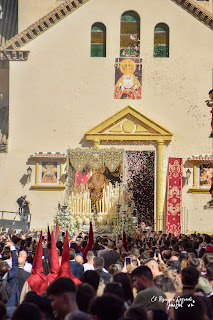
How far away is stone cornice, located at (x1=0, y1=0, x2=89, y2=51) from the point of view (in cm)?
3306

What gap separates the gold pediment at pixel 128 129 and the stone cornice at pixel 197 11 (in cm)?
536

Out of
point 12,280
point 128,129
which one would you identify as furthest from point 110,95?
point 12,280

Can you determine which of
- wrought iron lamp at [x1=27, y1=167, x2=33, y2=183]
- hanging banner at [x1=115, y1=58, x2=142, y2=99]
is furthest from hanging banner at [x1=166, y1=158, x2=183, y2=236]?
wrought iron lamp at [x1=27, y1=167, x2=33, y2=183]

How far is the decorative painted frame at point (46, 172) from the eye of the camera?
32.8 meters

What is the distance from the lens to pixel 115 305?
5.70 m

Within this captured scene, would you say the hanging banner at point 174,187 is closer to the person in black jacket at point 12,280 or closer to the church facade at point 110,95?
the church facade at point 110,95

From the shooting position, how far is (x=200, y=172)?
32.7 m

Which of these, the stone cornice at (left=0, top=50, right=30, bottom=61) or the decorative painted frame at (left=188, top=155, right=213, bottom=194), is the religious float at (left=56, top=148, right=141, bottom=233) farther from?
the stone cornice at (left=0, top=50, right=30, bottom=61)

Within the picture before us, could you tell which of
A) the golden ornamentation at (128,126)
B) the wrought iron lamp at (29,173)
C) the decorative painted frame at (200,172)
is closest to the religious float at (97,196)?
the wrought iron lamp at (29,173)

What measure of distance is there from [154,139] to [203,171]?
2.70m

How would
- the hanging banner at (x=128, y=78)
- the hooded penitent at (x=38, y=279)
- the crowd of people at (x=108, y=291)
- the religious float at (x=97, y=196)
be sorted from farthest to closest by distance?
the hanging banner at (x=128, y=78) → the religious float at (x=97, y=196) → the hooded penitent at (x=38, y=279) → the crowd of people at (x=108, y=291)

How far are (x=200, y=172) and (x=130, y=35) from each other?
24.0 ft

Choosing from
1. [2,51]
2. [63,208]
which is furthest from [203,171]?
[2,51]

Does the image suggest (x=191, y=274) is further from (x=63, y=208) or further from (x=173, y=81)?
(x=173, y=81)
